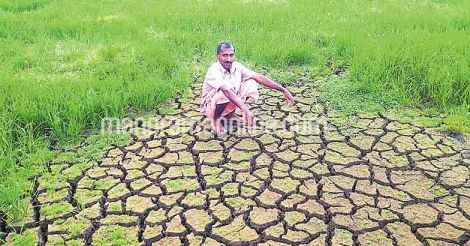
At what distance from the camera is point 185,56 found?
252 inches

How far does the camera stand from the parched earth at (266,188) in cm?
320

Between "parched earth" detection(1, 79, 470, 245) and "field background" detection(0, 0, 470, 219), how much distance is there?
36cm

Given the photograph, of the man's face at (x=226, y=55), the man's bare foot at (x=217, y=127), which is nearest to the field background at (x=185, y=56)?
the man's bare foot at (x=217, y=127)

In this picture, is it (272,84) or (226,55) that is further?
(272,84)

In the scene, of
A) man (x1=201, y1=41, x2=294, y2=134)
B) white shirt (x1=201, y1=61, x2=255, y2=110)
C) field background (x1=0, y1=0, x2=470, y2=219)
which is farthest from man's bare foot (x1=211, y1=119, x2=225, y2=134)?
field background (x1=0, y1=0, x2=470, y2=219)

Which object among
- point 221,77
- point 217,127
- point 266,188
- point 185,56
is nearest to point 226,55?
point 221,77

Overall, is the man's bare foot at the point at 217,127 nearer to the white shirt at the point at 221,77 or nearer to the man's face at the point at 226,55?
the white shirt at the point at 221,77

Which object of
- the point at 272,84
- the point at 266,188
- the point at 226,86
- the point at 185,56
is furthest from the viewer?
the point at 185,56

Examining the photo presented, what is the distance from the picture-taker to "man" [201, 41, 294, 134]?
4.13 m

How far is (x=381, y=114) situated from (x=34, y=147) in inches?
Answer: 119

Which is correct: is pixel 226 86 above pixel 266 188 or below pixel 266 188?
above

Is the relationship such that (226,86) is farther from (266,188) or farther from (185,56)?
(185,56)

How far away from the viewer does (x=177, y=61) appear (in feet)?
20.0

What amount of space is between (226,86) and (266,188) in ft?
3.00
